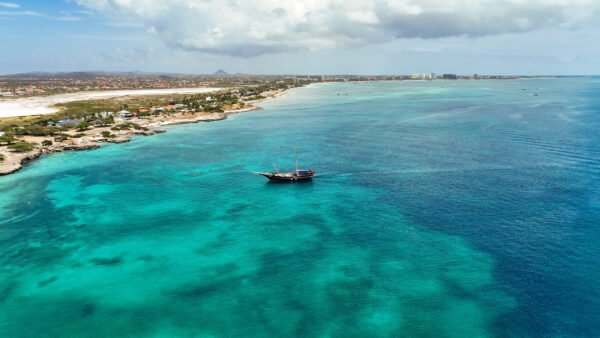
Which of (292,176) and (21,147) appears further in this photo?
(21,147)

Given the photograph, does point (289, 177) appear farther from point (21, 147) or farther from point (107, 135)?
point (107, 135)

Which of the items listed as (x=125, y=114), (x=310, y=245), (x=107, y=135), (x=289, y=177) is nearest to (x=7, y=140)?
(x=107, y=135)

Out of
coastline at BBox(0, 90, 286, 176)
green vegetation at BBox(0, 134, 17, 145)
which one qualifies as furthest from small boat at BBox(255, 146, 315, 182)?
green vegetation at BBox(0, 134, 17, 145)

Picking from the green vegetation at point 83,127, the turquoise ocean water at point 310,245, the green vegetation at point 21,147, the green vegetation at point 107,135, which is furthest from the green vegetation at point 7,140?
the green vegetation at point 83,127

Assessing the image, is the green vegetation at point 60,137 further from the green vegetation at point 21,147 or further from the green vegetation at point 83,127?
the green vegetation at point 83,127

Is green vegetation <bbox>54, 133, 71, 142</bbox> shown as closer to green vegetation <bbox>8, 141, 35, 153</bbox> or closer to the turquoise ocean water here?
green vegetation <bbox>8, 141, 35, 153</bbox>

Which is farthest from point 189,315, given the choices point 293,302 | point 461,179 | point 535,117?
point 535,117
